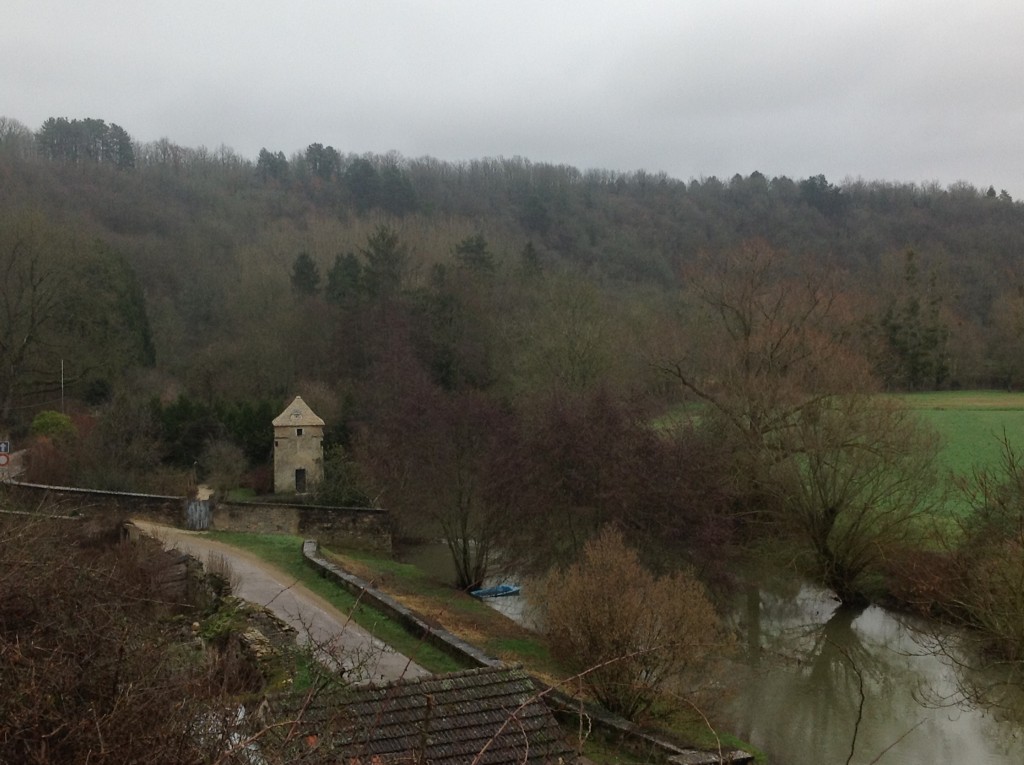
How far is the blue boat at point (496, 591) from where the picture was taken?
2284 centimetres

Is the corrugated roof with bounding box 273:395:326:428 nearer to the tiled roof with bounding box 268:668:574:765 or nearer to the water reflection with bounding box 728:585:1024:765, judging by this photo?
the water reflection with bounding box 728:585:1024:765

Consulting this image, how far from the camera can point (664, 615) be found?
42.9 ft

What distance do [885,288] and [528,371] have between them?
20584 millimetres

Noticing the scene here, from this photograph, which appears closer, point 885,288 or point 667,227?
point 885,288

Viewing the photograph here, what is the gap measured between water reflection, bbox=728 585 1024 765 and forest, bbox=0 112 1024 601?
6.13 feet

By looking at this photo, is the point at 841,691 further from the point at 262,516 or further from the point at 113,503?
the point at 113,503

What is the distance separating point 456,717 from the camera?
292 inches

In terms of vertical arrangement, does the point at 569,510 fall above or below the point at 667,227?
below

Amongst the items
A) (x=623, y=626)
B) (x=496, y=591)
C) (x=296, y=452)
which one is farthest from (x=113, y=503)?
(x=623, y=626)

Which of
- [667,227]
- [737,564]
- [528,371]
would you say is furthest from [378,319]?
[667,227]

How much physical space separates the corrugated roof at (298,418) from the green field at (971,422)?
60.2 ft

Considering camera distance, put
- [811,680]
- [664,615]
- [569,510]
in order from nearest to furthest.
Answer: [664,615] → [811,680] → [569,510]

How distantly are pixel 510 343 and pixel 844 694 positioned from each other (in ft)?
81.1

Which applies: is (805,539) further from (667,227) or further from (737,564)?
(667,227)
